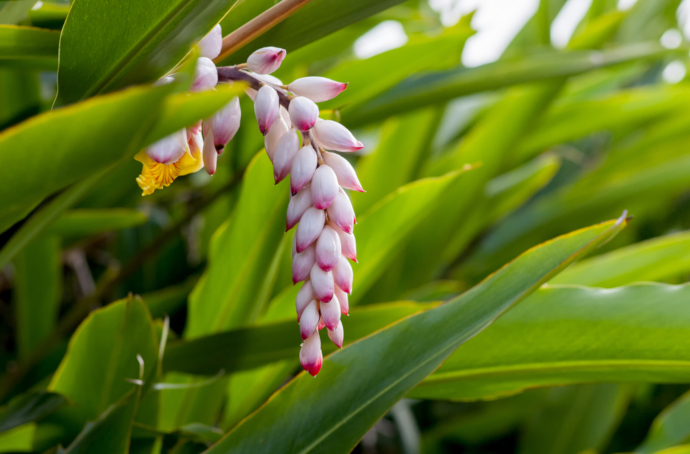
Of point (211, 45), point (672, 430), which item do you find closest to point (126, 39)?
point (211, 45)

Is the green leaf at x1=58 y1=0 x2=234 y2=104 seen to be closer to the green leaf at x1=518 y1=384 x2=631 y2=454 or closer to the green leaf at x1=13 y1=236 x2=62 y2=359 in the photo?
the green leaf at x1=13 y1=236 x2=62 y2=359

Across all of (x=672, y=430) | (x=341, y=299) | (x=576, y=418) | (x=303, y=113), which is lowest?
(x=576, y=418)

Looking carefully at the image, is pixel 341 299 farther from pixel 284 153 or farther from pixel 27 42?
pixel 27 42

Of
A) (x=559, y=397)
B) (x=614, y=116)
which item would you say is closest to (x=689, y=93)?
(x=614, y=116)

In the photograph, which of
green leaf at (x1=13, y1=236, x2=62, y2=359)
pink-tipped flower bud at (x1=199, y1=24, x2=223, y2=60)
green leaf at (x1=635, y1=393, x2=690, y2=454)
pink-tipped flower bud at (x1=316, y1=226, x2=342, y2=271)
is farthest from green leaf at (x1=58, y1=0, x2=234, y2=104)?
green leaf at (x1=635, y1=393, x2=690, y2=454)

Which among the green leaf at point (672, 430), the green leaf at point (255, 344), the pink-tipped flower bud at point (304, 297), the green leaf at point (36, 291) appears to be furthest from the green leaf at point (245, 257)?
the green leaf at point (672, 430)

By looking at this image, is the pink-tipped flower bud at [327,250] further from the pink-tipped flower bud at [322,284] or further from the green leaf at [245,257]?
the green leaf at [245,257]

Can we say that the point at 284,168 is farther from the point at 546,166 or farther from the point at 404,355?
the point at 546,166
